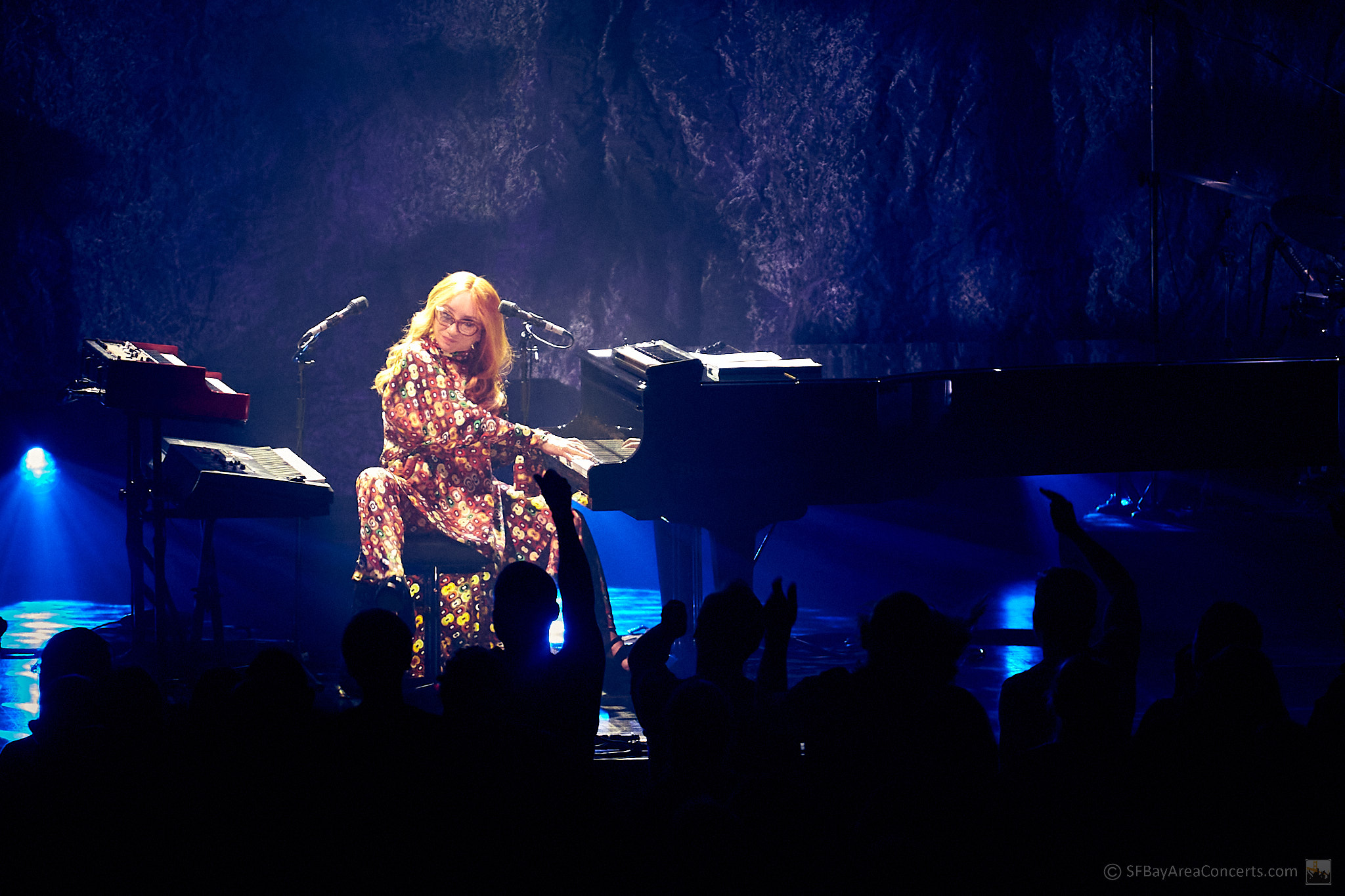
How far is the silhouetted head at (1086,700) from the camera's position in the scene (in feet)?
6.03

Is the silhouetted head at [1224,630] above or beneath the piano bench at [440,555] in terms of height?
beneath

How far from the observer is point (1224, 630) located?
2.31 meters

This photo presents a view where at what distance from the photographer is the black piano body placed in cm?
381

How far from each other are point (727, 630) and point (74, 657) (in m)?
1.19

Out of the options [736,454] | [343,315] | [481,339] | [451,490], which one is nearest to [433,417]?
[451,490]

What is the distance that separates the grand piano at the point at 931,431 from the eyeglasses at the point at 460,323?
889 mm

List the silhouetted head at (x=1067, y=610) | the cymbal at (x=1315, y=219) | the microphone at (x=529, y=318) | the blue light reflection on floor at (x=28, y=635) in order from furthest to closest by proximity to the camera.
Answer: the cymbal at (x=1315, y=219), the microphone at (x=529, y=318), the blue light reflection on floor at (x=28, y=635), the silhouetted head at (x=1067, y=610)

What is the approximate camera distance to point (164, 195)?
24.3 feet

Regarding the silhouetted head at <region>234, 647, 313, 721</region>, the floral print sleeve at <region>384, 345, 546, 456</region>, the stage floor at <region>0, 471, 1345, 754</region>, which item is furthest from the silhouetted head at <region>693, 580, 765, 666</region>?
the floral print sleeve at <region>384, 345, 546, 456</region>

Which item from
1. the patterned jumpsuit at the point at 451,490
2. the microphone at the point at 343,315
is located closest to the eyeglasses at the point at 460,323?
the patterned jumpsuit at the point at 451,490

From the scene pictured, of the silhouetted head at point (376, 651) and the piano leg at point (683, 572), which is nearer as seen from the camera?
the silhouetted head at point (376, 651)

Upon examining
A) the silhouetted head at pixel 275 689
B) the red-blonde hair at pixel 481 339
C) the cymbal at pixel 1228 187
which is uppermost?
the cymbal at pixel 1228 187

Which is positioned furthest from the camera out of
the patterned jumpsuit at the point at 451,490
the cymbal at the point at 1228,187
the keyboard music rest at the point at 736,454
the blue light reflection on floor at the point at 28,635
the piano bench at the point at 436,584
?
the cymbal at the point at 1228,187

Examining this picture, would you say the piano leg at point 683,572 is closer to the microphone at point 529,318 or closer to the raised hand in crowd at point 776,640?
the microphone at point 529,318
